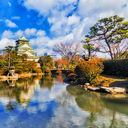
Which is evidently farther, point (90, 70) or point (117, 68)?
point (117, 68)

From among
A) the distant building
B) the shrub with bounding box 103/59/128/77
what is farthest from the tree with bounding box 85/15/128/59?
the distant building

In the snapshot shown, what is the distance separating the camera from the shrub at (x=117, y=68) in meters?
14.7

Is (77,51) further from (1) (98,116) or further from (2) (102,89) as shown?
(1) (98,116)

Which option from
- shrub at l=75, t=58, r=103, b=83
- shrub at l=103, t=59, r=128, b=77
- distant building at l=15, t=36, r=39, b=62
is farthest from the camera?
distant building at l=15, t=36, r=39, b=62

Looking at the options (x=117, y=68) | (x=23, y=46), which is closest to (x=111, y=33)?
(x=117, y=68)

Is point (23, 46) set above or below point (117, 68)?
above

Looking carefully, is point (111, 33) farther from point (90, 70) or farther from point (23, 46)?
point (23, 46)

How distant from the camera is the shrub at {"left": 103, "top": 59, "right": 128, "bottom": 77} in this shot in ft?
48.2

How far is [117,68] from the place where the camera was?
15.8 m

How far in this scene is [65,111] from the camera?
241 inches

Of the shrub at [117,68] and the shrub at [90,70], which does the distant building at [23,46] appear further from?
the shrub at [90,70]

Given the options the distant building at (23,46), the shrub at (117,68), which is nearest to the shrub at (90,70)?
the shrub at (117,68)

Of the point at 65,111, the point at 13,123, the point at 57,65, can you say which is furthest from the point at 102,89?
the point at 57,65

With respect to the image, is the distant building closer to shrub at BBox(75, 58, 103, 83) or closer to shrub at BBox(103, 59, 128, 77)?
shrub at BBox(103, 59, 128, 77)
